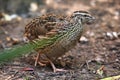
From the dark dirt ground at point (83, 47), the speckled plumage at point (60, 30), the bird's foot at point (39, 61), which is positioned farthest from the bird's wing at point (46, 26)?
the dark dirt ground at point (83, 47)

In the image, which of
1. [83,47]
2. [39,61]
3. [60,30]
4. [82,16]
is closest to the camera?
[60,30]

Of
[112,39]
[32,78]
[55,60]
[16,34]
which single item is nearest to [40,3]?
[16,34]

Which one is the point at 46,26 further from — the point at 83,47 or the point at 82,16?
the point at 83,47

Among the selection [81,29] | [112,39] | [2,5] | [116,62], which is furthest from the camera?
[2,5]

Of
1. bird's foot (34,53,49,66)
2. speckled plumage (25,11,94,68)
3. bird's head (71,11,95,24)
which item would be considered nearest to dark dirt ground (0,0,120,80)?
bird's foot (34,53,49,66)

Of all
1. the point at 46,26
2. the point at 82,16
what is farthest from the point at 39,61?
the point at 82,16

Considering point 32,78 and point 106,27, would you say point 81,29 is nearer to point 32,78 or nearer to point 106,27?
point 32,78

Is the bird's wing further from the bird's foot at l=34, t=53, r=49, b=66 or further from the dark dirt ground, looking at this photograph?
the dark dirt ground

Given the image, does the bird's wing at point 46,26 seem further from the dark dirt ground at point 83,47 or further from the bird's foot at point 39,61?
the dark dirt ground at point 83,47

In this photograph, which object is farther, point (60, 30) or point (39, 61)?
point (39, 61)
